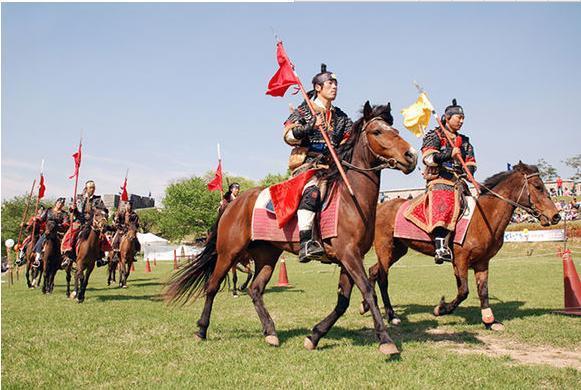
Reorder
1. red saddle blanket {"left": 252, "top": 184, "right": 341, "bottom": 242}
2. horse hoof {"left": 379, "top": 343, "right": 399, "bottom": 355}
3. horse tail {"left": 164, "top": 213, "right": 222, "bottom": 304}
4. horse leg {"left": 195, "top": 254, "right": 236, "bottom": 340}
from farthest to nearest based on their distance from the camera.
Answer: horse tail {"left": 164, "top": 213, "right": 222, "bottom": 304} → horse leg {"left": 195, "top": 254, "right": 236, "bottom": 340} → red saddle blanket {"left": 252, "top": 184, "right": 341, "bottom": 242} → horse hoof {"left": 379, "top": 343, "right": 399, "bottom": 355}

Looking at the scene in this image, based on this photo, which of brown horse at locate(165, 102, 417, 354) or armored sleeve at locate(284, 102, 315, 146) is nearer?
brown horse at locate(165, 102, 417, 354)

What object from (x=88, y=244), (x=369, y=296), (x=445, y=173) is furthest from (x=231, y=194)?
(x=369, y=296)

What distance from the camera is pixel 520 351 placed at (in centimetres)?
693

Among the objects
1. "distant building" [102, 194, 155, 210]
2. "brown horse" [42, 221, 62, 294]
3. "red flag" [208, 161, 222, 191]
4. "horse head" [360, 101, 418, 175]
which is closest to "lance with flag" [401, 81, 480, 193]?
"horse head" [360, 101, 418, 175]

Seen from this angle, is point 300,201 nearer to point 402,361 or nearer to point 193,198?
point 402,361

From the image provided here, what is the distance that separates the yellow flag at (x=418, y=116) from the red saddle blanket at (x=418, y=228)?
1548 mm

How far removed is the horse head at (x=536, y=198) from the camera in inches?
360

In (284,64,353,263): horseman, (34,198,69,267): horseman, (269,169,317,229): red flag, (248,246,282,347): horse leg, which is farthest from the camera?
(34,198,69,267): horseman

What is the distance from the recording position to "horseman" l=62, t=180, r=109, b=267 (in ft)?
48.0

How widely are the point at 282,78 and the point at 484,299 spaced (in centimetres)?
513

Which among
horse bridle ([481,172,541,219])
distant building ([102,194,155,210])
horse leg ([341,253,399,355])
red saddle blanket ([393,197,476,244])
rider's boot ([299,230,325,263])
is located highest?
distant building ([102,194,155,210])

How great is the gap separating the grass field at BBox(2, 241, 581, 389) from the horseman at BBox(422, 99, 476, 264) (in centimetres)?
169

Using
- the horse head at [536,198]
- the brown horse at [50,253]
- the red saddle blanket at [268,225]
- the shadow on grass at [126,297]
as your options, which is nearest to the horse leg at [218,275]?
the red saddle blanket at [268,225]

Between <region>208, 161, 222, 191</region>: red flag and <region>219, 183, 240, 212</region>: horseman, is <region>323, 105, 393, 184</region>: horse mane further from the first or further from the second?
<region>208, 161, 222, 191</region>: red flag
